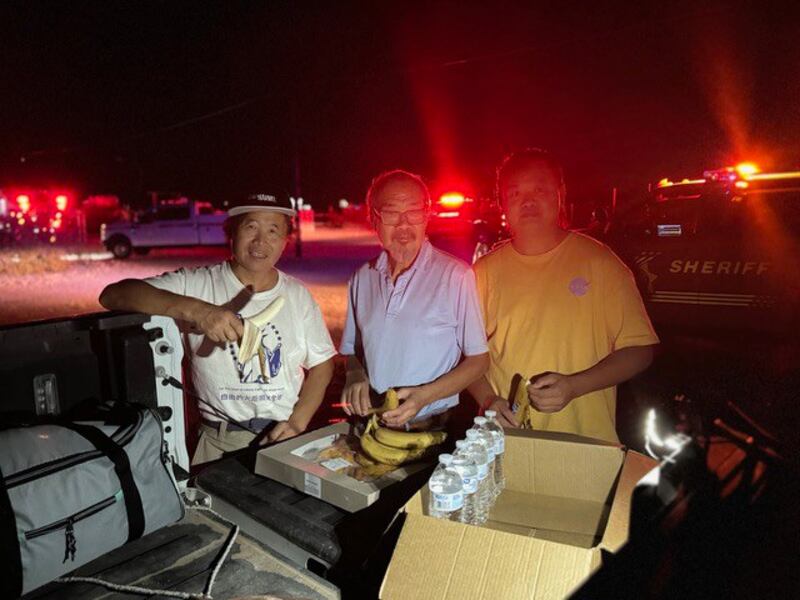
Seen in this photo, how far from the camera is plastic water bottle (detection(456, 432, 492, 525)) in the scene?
195 cm

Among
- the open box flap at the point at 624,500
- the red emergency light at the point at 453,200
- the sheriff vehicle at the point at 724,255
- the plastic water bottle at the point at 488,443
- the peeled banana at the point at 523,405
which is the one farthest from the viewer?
the red emergency light at the point at 453,200

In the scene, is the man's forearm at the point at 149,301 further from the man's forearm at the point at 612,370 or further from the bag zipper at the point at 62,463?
the man's forearm at the point at 612,370

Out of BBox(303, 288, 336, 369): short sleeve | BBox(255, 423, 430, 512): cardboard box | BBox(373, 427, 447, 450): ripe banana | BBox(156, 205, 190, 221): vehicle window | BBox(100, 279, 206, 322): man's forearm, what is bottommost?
BBox(255, 423, 430, 512): cardboard box

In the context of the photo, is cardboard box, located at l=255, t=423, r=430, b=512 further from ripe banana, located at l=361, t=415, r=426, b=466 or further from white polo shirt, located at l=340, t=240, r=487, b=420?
white polo shirt, located at l=340, t=240, r=487, b=420

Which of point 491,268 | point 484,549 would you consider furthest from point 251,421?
point 484,549

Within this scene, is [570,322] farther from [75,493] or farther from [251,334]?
[75,493]

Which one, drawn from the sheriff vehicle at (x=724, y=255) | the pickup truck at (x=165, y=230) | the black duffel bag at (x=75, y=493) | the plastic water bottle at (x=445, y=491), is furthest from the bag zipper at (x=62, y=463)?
the pickup truck at (x=165, y=230)

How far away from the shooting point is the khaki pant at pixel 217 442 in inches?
118

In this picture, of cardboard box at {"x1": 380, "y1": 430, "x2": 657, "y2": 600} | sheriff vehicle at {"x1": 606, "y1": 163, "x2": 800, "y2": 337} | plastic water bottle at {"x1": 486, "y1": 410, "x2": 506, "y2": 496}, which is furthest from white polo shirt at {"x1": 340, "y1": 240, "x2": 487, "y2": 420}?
sheriff vehicle at {"x1": 606, "y1": 163, "x2": 800, "y2": 337}

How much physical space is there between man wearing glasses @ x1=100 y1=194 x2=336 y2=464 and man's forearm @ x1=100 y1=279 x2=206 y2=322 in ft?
0.72

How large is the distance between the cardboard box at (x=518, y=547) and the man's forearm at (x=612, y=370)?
62 cm

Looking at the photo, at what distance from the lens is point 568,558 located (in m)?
1.47

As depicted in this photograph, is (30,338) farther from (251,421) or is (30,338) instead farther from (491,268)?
(491,268)

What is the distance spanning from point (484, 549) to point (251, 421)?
1.75 m
